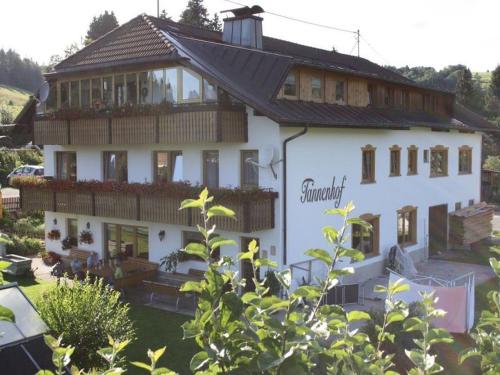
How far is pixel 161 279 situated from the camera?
20.5 meters

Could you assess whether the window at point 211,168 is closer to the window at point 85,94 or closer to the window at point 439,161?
the window at point 85,94

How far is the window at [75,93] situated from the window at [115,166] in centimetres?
226

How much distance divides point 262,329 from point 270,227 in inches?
583

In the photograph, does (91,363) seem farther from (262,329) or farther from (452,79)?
(452,79)

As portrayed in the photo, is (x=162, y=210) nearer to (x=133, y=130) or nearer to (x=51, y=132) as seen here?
(x=133, y=130)

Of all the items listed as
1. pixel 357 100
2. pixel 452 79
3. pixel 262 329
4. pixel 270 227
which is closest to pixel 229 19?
pixel 357 100

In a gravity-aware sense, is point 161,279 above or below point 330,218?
below

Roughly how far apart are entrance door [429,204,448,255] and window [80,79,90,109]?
1619 cm

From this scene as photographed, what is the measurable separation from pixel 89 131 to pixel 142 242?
14.8 feet

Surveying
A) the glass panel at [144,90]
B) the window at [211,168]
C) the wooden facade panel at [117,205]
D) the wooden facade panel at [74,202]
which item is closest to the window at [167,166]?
the window at [211,168]

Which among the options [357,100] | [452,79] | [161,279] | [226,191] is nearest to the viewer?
[226,191]

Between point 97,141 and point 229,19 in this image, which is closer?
point 97,141

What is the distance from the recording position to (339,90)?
70.5ft

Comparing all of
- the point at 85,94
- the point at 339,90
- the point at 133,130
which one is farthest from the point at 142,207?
the point at 339,90
